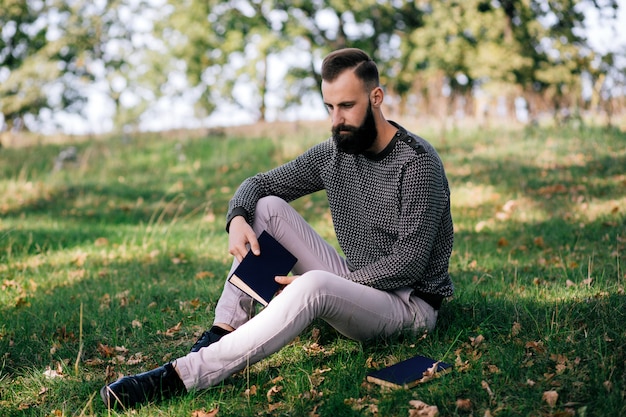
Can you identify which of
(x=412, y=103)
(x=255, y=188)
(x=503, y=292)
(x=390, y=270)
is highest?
(x=255, y=188)

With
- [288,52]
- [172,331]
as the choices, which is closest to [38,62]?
[288,52]

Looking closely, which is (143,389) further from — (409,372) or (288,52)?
(288,52)

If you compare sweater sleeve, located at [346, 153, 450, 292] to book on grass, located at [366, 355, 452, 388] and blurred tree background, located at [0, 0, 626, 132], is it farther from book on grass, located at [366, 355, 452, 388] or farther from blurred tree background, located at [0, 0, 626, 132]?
blurred tree background, located at [0, 0, 626, 132]

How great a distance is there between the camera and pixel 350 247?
3.93 meters

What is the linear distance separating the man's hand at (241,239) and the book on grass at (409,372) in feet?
3.12

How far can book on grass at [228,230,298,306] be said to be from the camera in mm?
3494

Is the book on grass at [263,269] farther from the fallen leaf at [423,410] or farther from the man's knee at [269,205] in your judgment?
the fallen leaf at [423,410]

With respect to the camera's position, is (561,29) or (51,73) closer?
(561,29)

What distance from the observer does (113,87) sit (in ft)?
114

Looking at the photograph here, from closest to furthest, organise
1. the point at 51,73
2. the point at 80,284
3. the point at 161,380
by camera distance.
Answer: the point at 161,380
the point at 80,284
the point at 51,73

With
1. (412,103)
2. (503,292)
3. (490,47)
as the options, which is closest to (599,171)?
(503,292)

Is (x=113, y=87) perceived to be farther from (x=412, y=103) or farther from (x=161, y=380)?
(x=161, y=380)

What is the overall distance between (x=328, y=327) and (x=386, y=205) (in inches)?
36.2

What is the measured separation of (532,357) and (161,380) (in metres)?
1.93
